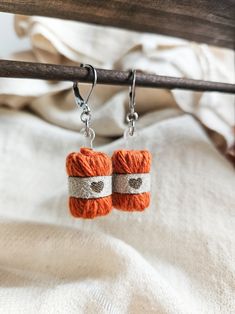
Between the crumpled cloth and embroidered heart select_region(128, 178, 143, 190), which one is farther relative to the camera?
the crumpled cloth

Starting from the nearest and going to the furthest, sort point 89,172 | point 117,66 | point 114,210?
1. point 89,172
2. point 114,210
3. point 117,66

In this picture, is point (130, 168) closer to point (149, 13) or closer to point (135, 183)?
point (135, 183)

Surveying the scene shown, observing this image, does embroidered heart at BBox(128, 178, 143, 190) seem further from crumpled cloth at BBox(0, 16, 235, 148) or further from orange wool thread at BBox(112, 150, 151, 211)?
crumpled cloth at BBox(0, 16, 235, 148)

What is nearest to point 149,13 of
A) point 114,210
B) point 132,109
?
point 132,109

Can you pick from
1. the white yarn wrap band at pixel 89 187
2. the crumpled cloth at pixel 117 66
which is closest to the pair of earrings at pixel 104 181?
the white yarn wrap band at pixel 89 187

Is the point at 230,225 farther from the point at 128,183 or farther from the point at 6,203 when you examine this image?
the point at 6,203

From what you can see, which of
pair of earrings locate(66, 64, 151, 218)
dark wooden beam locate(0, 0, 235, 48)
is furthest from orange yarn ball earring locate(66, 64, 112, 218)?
dark wooden beam locate(0, 0, 235, 48)
